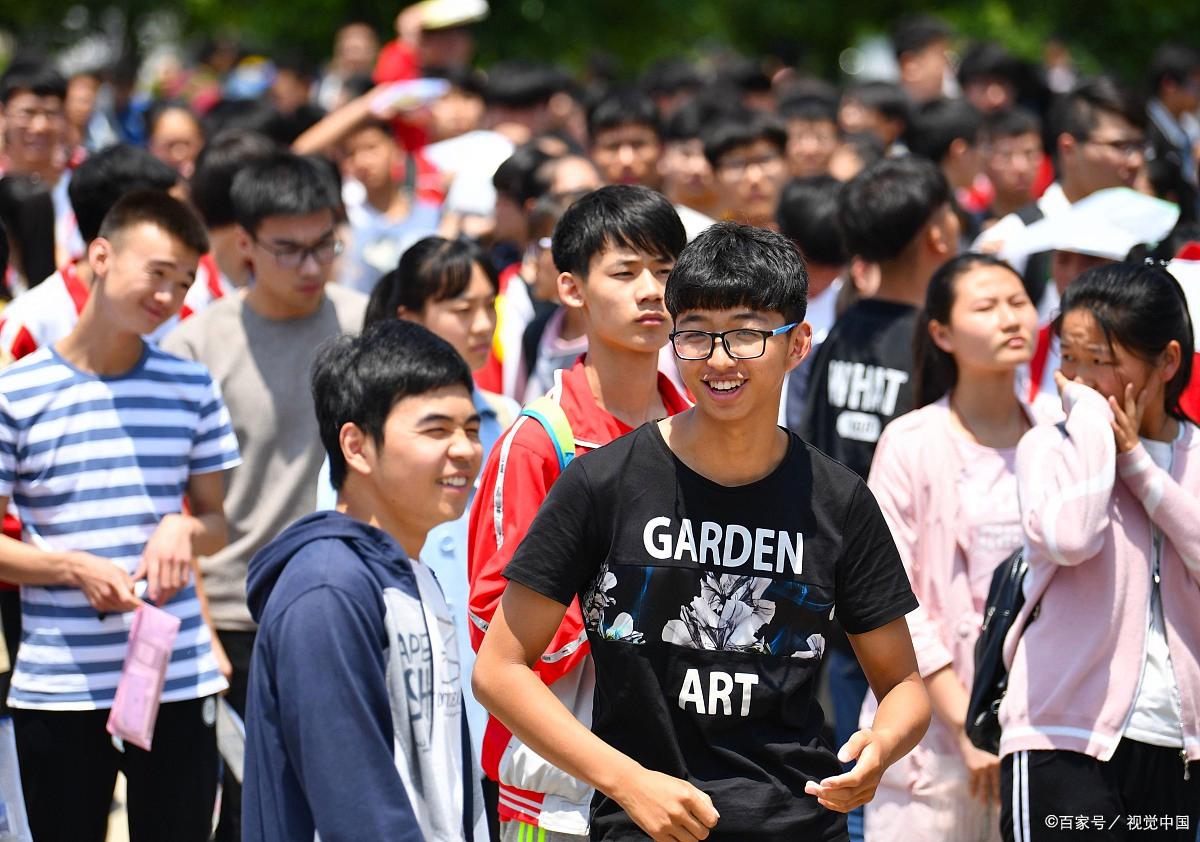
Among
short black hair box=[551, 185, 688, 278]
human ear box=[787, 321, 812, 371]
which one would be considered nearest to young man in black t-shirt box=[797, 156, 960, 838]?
short black hair box=[551, 185, 688, 278]

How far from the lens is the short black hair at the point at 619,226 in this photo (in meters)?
3.88

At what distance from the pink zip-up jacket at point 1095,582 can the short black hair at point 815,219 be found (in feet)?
8.53

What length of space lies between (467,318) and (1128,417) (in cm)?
218

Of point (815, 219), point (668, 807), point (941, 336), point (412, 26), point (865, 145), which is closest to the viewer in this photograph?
point (668, 807)

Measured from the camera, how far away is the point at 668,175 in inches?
359

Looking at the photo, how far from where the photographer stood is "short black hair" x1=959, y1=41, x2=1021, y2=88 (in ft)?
40.7

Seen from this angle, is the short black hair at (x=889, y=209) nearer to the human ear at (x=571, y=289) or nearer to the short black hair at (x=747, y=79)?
the human ear at (x=571, y=289)

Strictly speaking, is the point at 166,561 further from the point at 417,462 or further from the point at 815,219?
the point at 815,219

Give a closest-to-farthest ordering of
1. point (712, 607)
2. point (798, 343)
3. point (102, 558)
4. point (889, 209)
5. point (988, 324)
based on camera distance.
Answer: point (712, 607) → point (798, 343) → point (102, 558) → point (988, 324) → point (889, 209)

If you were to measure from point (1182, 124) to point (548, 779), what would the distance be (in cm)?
1067

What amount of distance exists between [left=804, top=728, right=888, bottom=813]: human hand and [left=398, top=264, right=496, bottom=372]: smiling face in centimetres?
258

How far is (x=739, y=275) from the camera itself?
3.01m

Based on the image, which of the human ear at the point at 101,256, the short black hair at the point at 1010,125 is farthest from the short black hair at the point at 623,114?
the human ear at the point at 101,256

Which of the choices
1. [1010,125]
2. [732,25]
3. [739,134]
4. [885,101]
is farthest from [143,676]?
[732,25]
